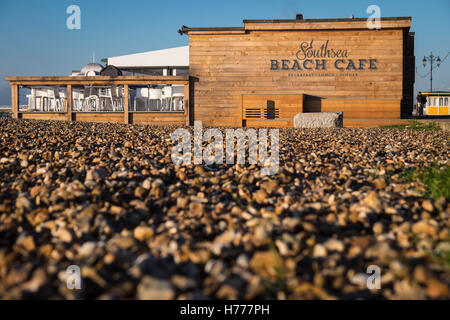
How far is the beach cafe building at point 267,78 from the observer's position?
13242 millimetres

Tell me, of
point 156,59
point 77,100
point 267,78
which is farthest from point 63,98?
point 267,78

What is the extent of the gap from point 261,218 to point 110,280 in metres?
0.99

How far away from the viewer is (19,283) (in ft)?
4.81

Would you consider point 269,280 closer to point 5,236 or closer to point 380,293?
point 380,293

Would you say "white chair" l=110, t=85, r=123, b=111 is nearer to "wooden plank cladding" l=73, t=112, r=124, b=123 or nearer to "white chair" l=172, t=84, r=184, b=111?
"wooden plank cladding" l=73, t=112, r=124, b=123

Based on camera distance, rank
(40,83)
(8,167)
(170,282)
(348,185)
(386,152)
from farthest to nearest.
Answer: (40,83) → (386,152) → (8,167) → (348,185) → (170,282)

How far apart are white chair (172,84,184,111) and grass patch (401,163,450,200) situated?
1067 centimetres

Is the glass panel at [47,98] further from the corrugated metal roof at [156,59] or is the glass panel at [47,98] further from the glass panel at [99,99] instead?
the corrugated metal roof at [156,59]

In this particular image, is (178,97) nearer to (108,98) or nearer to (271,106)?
→ (108,98)

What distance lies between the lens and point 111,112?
13695mm

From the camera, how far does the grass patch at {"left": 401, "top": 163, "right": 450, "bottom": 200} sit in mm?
2653

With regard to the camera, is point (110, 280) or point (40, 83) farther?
point (40, 83)

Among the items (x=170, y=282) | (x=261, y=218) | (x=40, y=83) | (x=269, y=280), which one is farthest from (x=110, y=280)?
(x=40, y=83)

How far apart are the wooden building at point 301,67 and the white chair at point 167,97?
92cm
